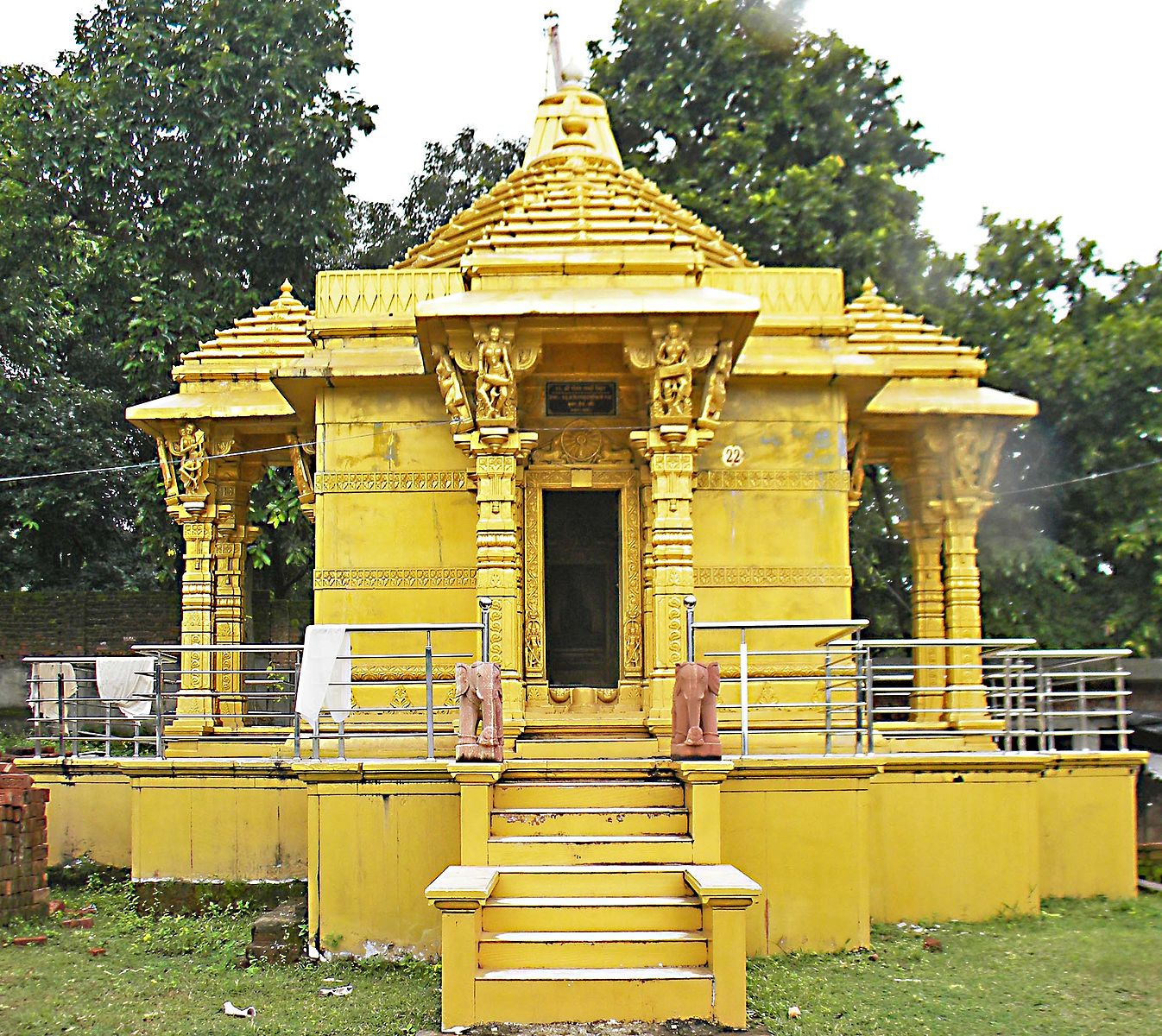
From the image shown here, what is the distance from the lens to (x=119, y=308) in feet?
79.5

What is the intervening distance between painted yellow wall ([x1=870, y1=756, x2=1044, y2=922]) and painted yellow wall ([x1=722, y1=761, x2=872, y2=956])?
1035mm

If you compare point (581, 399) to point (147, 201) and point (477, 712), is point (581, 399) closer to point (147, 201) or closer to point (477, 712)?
point (477, 712)

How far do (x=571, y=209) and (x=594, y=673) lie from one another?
4280 millimetres

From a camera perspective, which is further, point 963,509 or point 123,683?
point 963,509

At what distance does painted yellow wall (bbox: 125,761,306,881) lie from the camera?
1193cm

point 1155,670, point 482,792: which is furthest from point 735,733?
point 1155,670

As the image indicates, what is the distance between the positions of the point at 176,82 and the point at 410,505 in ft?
48.5

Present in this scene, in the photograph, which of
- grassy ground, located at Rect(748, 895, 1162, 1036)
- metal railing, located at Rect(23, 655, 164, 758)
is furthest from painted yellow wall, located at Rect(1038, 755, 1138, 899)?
metal railing, located at Rect(23, 655, 164, 758)

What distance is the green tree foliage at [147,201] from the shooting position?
76.9 feet

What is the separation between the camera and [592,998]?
8008 millimetres

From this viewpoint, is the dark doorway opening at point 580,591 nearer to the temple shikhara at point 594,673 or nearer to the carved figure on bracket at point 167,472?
→ the temple shikhara at point 594,673

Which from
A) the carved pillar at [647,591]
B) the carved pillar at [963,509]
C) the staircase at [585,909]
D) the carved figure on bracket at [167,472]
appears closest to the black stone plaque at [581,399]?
the carved pillar at [647,591]

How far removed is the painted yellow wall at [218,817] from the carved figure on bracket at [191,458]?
16.3 ft

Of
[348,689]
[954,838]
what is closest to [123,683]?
[348,689]
